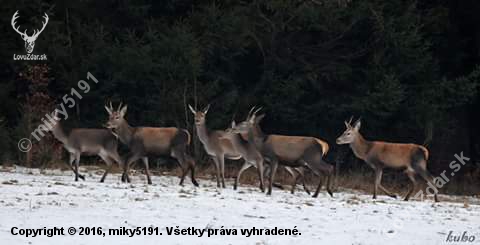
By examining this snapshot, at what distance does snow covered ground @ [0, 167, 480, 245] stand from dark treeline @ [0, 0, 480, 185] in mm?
9733

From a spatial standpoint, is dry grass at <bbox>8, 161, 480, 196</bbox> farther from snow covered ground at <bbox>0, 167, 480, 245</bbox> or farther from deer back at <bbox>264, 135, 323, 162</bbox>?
snow covered ground at <bbox>0, 167, 480, 245</bbox>

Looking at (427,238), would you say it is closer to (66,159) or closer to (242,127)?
(242,127)

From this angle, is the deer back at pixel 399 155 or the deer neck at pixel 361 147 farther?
the deer neck at pixel 361 147

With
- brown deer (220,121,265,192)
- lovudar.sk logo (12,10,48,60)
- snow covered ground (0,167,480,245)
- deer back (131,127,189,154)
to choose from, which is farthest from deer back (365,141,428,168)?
lovudar.sk logo (12,10,48,60)

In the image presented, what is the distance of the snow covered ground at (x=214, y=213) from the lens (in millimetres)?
12195

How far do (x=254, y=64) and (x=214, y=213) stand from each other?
646 inches

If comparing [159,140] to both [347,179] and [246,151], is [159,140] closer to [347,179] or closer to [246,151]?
[246,151]

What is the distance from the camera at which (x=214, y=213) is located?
13844mm

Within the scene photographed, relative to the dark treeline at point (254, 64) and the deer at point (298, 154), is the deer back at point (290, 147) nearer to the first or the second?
the deer at point (298, 154)

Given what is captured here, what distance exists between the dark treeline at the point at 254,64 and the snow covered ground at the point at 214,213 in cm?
973

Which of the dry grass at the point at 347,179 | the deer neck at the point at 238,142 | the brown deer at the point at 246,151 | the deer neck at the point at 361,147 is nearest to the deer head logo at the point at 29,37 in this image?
the dry grass at the point at 347,179

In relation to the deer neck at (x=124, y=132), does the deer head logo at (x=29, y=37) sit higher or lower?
higher

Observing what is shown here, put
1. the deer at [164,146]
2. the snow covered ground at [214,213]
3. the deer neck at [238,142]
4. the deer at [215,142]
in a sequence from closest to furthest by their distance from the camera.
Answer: the snow covered ground at [214,213] → the deer at [164,146] → the deer neck at [238,142] → the deer at [215,142]

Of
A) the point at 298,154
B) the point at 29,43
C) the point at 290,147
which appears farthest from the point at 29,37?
the point at 298,154
